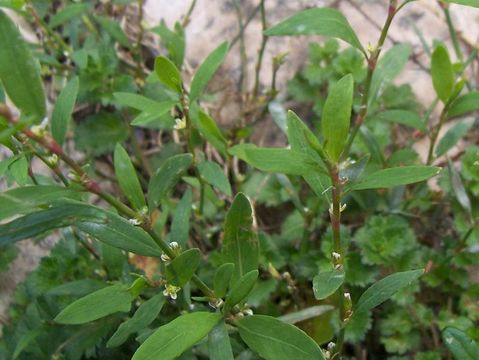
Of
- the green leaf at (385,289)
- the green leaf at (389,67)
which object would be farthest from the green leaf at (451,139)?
the green leaf at (385,289)

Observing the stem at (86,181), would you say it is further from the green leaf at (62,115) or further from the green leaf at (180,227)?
the green leaf at (180,227)

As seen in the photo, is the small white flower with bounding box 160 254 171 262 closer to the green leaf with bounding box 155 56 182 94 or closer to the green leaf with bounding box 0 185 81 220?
the green leaf with bounding box 0 185 81 220

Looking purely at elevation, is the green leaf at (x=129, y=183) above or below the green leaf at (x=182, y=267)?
above

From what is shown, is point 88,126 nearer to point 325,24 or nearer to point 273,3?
point 273,3

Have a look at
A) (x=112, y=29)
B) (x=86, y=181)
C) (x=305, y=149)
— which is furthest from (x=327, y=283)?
(x=112, y=29)

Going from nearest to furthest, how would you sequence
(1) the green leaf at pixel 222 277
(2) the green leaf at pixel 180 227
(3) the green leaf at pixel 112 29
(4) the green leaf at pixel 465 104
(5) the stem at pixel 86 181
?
1. (5) the stem at pixel 86 181
2. (1) the green leaf at pixel 222 277
3. (2) the green leaf at pixel 180 227
4. (4) the green leaf at pixel 465 104
5. (3) the green leaf at pixel 112 29

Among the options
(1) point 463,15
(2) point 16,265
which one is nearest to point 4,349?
(2) point 16,265

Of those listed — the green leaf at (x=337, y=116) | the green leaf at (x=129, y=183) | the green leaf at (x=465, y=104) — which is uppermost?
the green leaf at (x=337, y=116)
